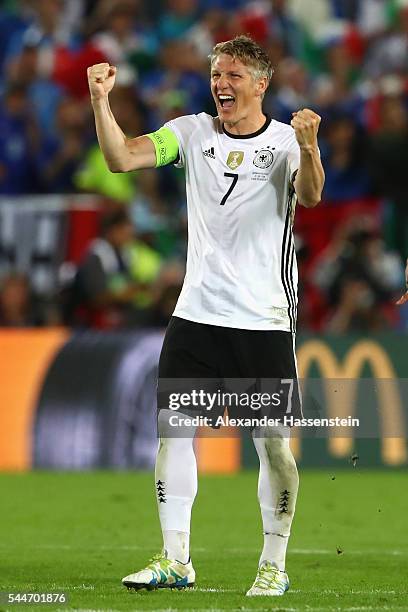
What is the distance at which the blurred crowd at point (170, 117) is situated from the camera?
47.3 feet

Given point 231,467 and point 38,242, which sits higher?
point 38,242

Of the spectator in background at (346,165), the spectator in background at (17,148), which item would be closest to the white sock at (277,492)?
the spectator in background at (346,165)

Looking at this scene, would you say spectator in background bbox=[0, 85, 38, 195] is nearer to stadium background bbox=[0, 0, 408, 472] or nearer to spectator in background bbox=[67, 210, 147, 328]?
stadium background bbox=[0, 0, 408, 472]

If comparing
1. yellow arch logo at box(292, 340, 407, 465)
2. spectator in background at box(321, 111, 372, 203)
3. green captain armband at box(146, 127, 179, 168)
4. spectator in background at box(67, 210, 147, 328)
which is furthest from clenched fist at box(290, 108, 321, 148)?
spectator in background at box(321, 111, 372, 203)

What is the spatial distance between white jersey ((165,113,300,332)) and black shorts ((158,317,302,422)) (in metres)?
0.06

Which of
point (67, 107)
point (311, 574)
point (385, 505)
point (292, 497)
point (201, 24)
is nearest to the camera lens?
point (292, 497)

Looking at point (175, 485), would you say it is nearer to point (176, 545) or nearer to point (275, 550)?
point (176, 545)

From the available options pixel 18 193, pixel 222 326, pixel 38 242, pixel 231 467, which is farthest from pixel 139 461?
pixel 222 326

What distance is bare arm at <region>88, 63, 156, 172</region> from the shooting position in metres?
6.45

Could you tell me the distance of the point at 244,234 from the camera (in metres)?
6.68

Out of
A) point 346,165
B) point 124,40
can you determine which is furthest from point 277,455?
point 124,40

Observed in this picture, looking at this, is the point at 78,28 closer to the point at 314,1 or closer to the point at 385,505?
the point at 314,1

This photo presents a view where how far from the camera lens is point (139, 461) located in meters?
13.6

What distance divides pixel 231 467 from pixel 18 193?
457cm
